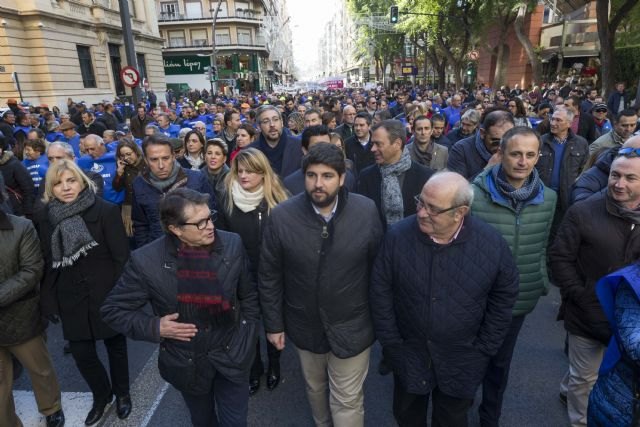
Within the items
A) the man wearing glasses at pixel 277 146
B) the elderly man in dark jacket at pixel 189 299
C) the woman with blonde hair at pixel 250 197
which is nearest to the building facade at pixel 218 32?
the man wearing glasses at pixel 277 146

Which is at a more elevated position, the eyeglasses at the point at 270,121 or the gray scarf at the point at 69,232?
the eyeglasses at the point at 270,121

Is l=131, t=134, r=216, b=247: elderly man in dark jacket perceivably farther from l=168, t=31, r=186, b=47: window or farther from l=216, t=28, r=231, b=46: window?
l=168, t=31, r=186, b=47: window

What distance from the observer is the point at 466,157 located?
406 cm

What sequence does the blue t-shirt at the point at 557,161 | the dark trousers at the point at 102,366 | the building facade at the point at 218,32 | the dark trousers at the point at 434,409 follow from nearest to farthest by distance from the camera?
the dark trousers at the point at 434,409 < the dark trousers at the point at 102,366 < the blue t-shirt at the point at 557,161 < the building facade at the point at 218,32

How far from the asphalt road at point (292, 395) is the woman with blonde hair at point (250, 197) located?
1.09 metres

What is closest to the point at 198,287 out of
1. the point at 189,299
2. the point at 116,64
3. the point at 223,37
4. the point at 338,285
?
the point at 189,299

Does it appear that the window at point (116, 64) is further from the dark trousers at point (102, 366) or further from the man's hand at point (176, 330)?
the man's hand at point (176, 330)

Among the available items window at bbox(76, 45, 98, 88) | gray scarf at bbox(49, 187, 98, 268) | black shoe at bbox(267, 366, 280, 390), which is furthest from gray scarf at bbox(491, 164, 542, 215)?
window at bbox(76, 45, 98, 88)

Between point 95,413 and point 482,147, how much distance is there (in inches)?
157

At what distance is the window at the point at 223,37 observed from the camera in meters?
51.1

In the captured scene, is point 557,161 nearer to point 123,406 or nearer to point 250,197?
point 250,197

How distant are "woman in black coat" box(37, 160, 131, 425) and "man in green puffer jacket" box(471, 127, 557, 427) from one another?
8.32 ft

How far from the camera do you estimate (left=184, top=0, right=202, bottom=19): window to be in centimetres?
4969

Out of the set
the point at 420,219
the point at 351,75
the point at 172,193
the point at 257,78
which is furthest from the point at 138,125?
the point at 351,75
